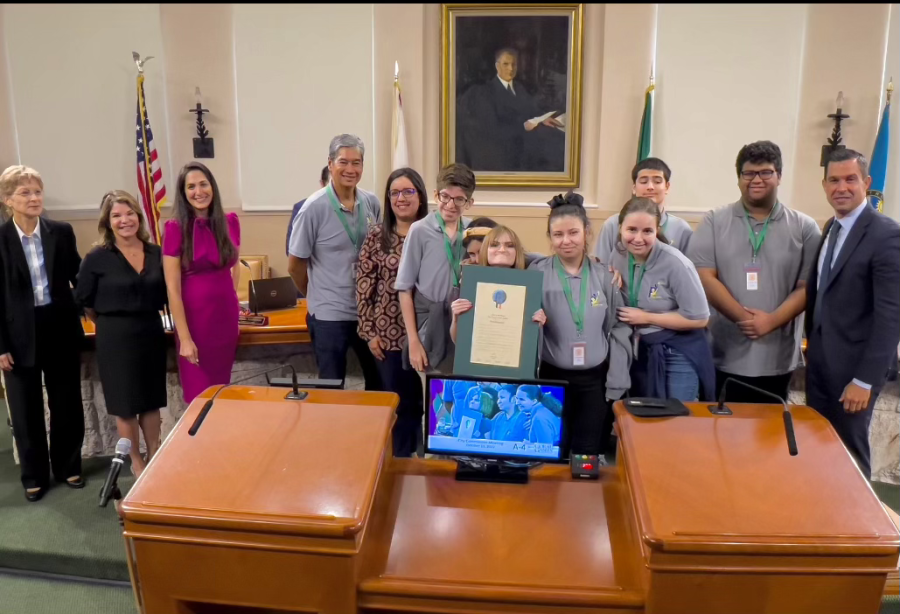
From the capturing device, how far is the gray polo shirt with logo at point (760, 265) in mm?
2684

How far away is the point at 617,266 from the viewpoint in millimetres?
2613

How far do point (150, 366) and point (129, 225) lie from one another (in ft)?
2.13

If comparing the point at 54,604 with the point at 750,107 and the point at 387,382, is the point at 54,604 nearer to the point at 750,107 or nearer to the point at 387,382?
the point at 387,382

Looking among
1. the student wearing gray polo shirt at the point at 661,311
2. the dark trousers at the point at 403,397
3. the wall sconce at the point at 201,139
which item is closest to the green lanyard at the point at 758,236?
the student wearing gray polo shirt at the point at 661,311

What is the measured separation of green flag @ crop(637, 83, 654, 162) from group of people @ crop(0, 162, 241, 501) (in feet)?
11.3

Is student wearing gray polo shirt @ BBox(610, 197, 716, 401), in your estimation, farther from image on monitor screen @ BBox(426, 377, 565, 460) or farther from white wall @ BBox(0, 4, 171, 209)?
white wall @ BBox(0, 4, 171, 209)

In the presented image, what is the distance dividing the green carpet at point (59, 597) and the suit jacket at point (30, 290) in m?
0.95

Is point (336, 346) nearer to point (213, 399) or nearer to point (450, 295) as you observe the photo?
point (450, 295)

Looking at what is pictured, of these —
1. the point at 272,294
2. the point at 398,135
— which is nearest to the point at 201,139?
the point at 398,135

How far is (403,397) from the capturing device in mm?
3000

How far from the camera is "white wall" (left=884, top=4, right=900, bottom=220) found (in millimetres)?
5184

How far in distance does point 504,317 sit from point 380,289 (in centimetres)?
77

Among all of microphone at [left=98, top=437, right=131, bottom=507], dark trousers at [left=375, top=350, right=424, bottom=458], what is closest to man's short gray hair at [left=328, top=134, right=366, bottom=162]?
dark trousers at [left=375, top=350, right=424, bottom=458]

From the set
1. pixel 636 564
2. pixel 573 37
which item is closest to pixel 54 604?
pixel 636 564
